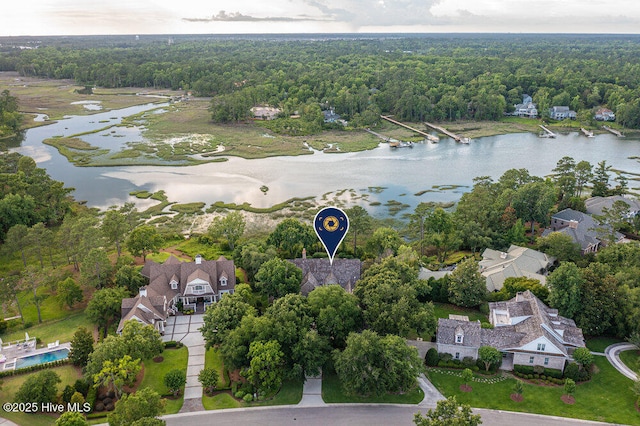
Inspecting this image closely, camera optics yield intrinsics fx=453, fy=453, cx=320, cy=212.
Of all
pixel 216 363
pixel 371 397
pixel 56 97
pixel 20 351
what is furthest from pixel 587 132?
pixel 56 97

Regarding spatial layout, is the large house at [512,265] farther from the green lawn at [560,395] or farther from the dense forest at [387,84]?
the dense forest at [387,84]

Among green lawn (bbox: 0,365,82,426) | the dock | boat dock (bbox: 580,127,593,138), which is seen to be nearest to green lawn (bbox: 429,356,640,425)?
green lawn (bbox: 0,365,82,426)

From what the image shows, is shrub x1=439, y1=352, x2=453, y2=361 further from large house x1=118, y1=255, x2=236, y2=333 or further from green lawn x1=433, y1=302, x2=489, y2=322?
large house x1=118, y1=255, x2=236, y2=333

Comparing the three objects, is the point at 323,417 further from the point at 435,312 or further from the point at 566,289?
the point at 566,289

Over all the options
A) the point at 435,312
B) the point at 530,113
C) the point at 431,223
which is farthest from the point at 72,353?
the point at 530,113

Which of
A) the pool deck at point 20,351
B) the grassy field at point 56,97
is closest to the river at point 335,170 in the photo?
the grassy field at point 56,97

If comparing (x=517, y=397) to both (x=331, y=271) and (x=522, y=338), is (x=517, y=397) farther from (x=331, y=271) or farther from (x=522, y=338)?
(x=331, y=271)
